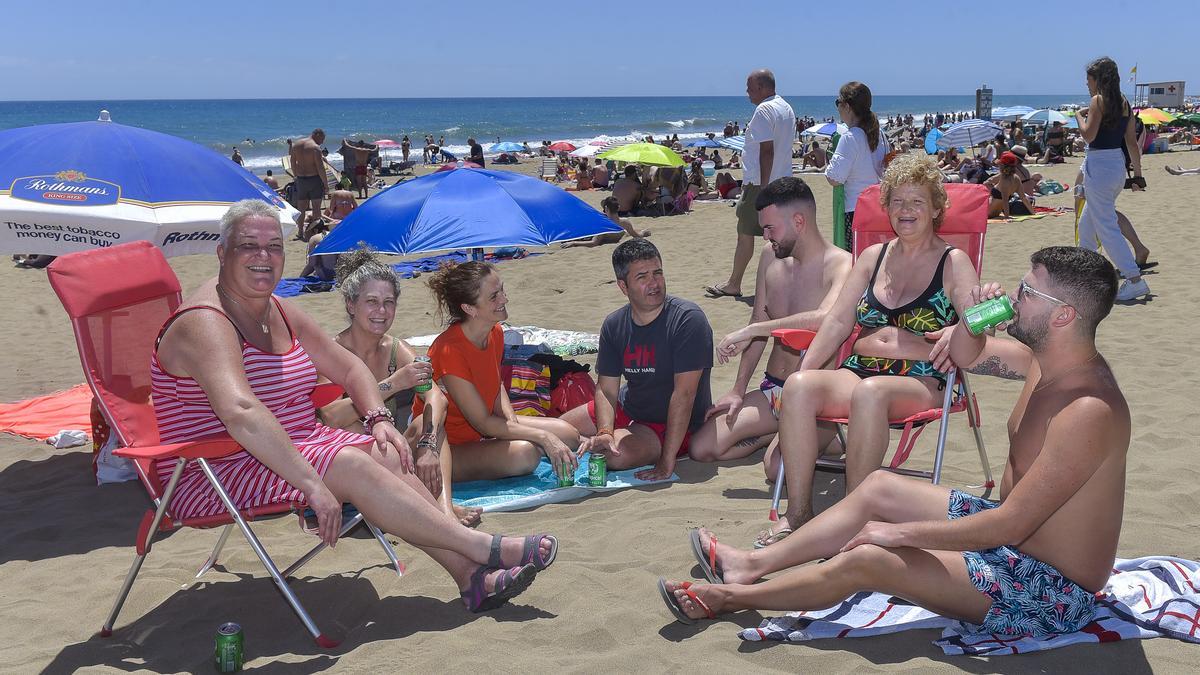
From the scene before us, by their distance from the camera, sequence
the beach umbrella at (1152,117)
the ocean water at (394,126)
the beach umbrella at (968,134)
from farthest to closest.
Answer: the ocean water at (394,126) < the beach umbrella at (1152,117) < the beach umbrella at (968,134)

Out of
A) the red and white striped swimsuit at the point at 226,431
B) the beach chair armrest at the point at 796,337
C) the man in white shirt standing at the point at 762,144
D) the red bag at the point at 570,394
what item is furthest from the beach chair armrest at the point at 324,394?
the man in white shirt standing at the point at 762,144

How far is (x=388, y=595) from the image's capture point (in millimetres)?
3215

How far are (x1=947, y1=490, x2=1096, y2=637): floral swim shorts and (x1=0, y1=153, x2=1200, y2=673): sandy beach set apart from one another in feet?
0.29

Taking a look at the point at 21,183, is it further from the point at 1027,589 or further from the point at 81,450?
the point at 1027,589

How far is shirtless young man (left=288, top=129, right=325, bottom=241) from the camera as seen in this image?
12070 mm

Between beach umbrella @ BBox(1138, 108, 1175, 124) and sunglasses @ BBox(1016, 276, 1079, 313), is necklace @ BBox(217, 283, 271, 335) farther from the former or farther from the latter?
beach umbrella @ BBox(1138, 108, 1175, 124)

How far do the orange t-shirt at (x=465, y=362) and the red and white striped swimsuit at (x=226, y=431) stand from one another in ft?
2.73

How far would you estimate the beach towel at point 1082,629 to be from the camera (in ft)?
8.30

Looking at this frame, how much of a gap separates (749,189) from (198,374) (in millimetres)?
5517

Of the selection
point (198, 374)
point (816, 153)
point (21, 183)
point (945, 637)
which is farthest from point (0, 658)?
point (816, 153)

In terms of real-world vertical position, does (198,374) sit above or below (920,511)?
above

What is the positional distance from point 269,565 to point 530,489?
61.9 inches

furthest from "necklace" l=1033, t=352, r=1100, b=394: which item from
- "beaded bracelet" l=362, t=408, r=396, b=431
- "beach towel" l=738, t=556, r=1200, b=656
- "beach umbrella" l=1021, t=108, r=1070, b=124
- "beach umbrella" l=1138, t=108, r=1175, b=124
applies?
"beach umbrella" l=1021, t=108, r=1070, b=124

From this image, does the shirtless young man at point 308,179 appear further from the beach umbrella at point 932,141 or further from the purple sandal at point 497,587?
the beach umbrella at point 932,141
